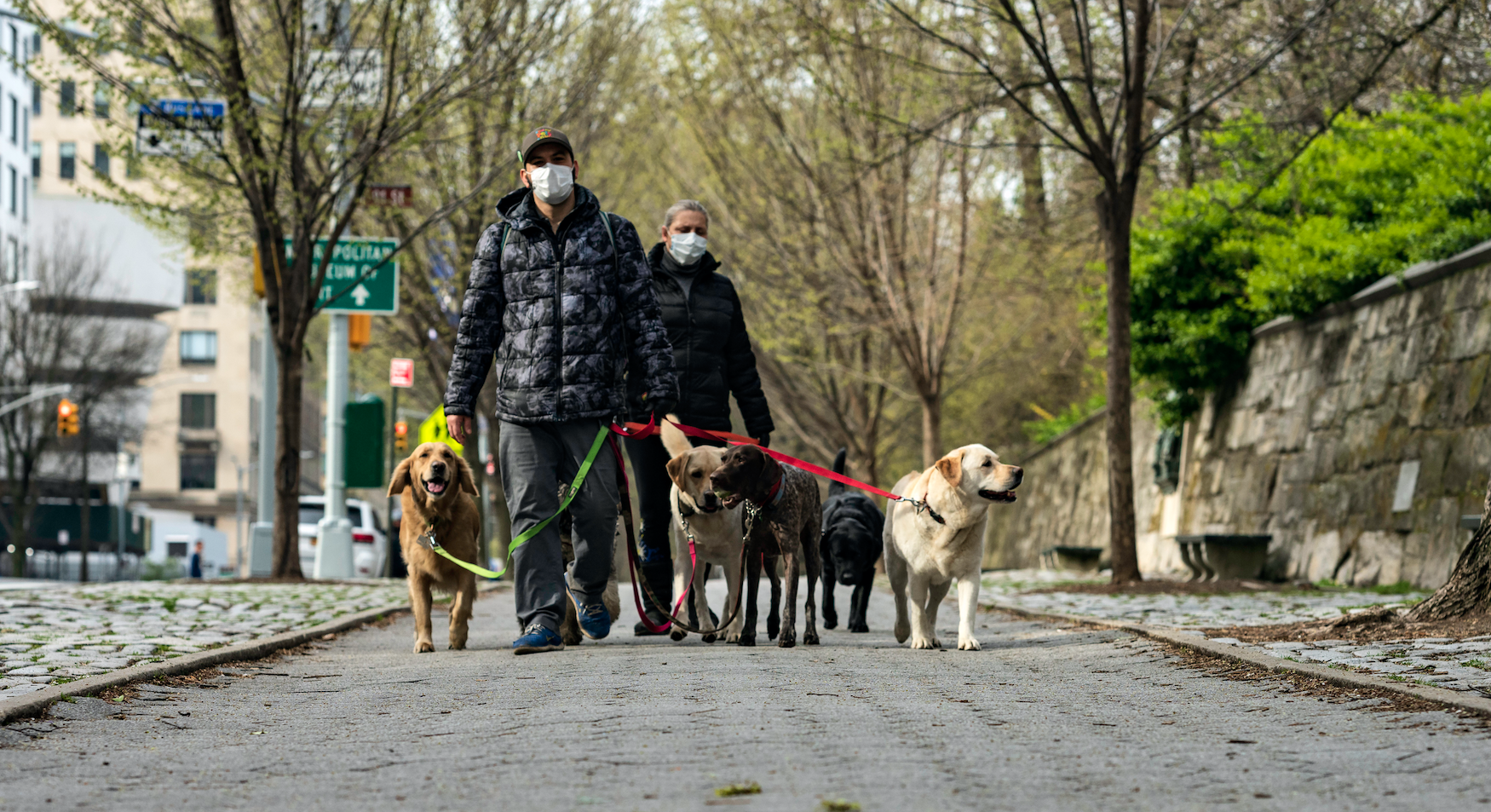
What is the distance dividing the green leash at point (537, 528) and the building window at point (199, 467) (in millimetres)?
76116

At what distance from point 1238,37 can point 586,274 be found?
11.3 meters

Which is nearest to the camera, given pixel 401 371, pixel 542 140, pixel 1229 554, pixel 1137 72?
pixel 542 140

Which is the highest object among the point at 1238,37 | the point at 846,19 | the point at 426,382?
the point at 846,19

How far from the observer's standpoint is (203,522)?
7956cm

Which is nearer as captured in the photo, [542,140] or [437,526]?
[542,140]

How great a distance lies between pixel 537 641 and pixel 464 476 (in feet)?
3.45

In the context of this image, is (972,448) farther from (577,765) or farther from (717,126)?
(717,126)

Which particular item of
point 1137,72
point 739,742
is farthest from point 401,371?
point 739,742

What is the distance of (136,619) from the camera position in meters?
10.3

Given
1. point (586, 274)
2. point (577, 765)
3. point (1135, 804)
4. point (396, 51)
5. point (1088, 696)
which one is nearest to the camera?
point (1135, 804)

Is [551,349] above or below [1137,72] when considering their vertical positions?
below

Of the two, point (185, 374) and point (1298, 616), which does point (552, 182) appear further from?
point (185, 374)

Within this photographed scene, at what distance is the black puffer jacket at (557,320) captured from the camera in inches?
307

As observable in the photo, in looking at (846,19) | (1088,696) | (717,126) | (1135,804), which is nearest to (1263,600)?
(1088,696)
